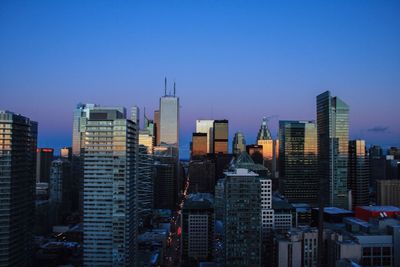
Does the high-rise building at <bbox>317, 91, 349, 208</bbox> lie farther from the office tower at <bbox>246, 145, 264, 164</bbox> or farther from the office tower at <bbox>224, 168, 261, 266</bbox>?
the office tower at <bbox>224, 168, 261, 266</bbox>

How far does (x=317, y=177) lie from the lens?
406ft

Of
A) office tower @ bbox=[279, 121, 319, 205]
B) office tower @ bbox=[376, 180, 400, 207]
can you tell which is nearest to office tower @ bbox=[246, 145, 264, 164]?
office tower @ bbox=[279, 121, 319, 205]

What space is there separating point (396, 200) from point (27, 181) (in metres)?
98.8

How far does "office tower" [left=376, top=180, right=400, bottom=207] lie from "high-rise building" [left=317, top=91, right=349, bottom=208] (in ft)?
37.3

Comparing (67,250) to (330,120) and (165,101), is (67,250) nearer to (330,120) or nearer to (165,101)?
(330,120)

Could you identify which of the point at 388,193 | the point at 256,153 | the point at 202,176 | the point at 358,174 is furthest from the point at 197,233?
the point at 256,153

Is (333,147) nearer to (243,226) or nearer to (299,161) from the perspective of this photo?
(299,161)

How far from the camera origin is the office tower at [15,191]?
4928cm

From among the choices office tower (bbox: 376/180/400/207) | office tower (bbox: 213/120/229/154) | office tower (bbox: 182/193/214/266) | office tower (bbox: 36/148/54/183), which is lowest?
office tower (bbox: 182/193/214/266)

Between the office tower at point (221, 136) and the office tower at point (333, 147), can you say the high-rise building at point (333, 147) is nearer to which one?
the office tower at point (333, 147)

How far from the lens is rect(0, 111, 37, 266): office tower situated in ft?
162

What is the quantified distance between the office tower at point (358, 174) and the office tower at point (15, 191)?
88.6 meters

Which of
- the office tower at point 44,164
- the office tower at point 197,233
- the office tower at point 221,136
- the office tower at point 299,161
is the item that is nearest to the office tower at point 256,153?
the office tower at point 221,136

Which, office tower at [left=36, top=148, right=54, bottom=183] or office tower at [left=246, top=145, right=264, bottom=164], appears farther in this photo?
office tower at [left=246, top=145, right=264, bottom=164]
